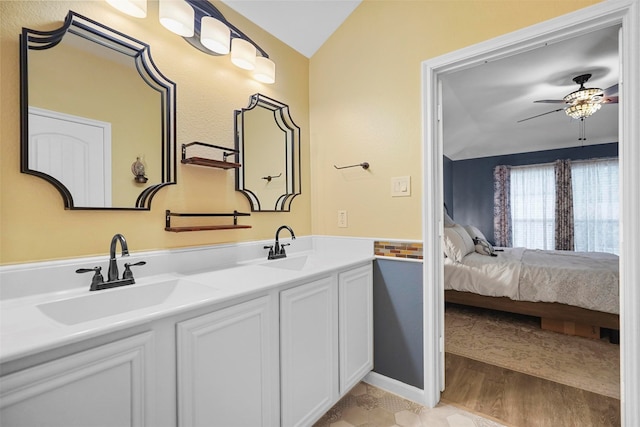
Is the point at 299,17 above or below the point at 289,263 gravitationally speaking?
above


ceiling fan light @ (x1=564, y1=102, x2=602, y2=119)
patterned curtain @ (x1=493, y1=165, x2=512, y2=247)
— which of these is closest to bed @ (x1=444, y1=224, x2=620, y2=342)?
ceiling fan light @ (x1=564, y1=102, x2=602, y2=119)

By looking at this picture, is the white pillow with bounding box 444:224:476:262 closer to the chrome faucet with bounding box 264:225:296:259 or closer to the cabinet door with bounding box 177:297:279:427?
the chrome faucet with bounding box 264:225:296:259

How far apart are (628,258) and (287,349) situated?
1516mm

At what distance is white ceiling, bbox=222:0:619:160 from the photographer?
1976 millimetres

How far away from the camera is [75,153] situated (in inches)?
46.5

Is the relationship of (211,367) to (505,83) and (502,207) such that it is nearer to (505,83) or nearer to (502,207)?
(505,83)

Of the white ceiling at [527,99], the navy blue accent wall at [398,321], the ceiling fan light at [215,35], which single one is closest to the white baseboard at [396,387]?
the navy blue accent wall at [398,321]

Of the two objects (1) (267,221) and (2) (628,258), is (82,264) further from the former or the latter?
(2) (628,258)

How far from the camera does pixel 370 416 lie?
5.48ft

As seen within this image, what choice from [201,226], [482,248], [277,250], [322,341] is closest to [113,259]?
[201,226]

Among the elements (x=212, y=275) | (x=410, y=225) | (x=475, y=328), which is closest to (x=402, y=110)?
(x=410, y=225)

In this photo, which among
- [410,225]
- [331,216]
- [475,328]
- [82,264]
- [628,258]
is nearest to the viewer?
[82,264]

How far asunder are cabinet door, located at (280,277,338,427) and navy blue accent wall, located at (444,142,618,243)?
4822 mm

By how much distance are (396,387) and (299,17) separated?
2.44 metres
